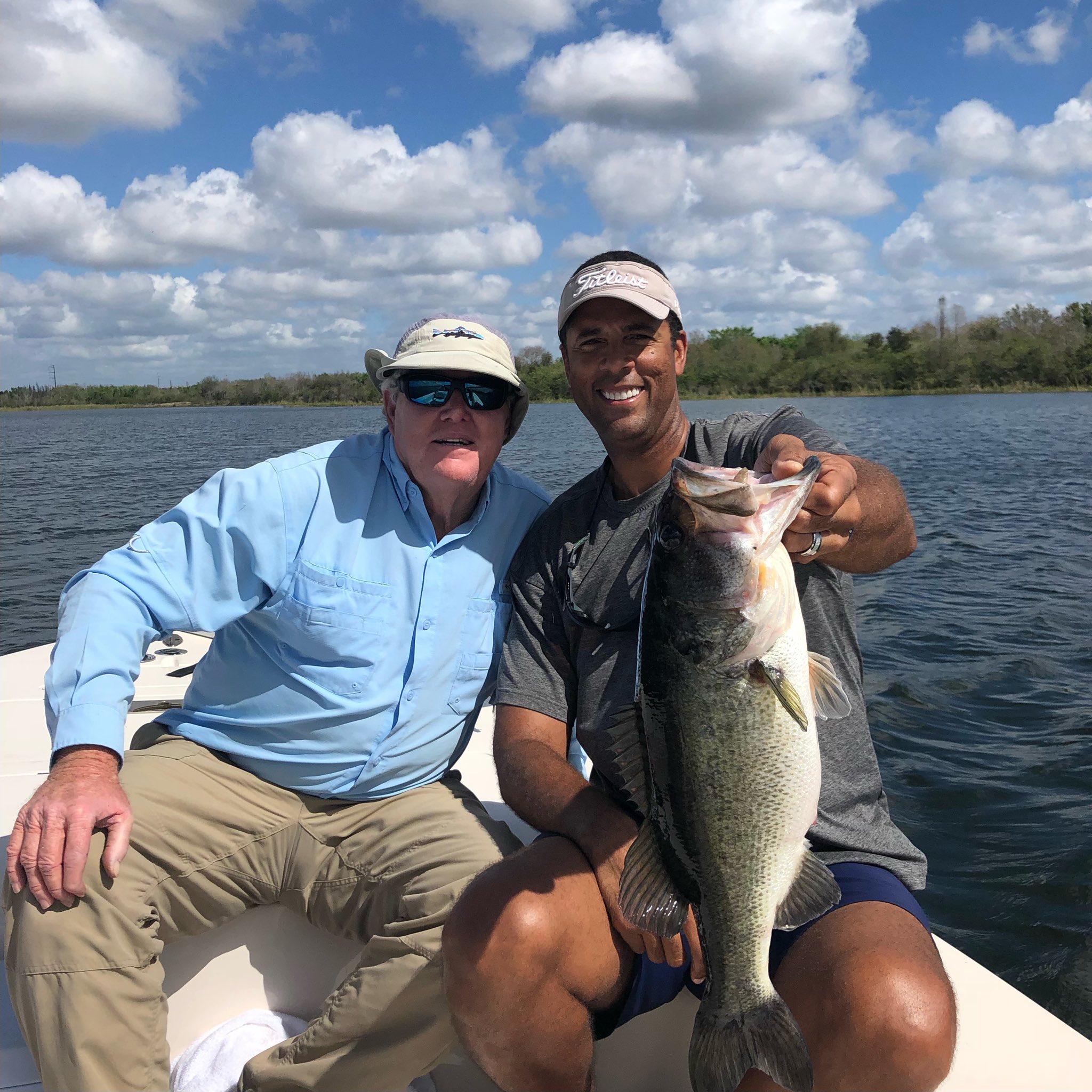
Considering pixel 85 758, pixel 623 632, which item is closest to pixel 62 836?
pixel 85 758

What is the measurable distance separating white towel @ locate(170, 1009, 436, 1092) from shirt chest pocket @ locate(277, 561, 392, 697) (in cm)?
114

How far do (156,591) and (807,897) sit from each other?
2.23 m

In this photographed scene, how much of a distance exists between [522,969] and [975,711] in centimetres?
735

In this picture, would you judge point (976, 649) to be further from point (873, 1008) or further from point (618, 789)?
point (873, 1008)

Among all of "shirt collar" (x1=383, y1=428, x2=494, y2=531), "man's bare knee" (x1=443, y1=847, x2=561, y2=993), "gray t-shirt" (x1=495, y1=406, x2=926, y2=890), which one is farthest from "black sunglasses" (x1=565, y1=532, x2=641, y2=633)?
"man's bare knee" (x1=443, y1=847, x2=561, y2=993)

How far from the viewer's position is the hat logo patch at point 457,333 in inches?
135

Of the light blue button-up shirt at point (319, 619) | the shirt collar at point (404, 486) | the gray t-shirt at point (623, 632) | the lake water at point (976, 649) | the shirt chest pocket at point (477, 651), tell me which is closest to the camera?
the gray t-shirt at point (623, 632)

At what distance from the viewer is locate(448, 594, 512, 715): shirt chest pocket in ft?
10.6

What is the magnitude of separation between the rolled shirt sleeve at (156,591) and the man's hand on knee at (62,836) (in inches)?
5.9

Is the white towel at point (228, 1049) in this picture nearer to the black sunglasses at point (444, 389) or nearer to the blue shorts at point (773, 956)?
the blue shorts at point (773, 956)

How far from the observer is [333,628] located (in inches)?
123

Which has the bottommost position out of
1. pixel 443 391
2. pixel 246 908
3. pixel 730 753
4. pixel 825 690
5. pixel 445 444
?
pixel 246 908

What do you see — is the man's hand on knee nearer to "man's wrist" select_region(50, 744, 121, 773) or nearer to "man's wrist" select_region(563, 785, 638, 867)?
"man's wrist" select_region(50, 744, 121, 773)

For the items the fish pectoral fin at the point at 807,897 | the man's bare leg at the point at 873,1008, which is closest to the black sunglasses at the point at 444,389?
the fish pectoral fin at the point at 807,897
